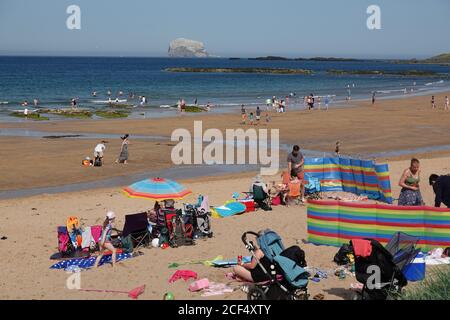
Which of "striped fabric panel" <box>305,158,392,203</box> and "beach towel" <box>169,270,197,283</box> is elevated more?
"striped fabric panel" <box>305,158,392,203</box>

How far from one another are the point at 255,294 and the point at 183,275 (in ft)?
5.92

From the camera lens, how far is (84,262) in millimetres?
10133

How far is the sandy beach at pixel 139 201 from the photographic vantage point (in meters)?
9.21

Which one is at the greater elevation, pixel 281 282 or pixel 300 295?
pixel 281 282

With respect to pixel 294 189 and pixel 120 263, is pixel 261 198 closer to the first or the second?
pixel 294 189

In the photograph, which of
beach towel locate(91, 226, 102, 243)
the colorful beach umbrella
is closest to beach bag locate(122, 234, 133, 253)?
beach towel locate(91, 226, 102, 243)

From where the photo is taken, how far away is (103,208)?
566 inches

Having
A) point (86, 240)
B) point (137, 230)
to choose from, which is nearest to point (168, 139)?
point (137, 230)

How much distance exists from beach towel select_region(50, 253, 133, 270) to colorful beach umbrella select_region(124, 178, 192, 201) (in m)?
1.41

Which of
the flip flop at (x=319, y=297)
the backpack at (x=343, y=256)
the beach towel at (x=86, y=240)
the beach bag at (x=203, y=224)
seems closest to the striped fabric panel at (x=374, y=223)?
the backpack at (x=343, y=256)

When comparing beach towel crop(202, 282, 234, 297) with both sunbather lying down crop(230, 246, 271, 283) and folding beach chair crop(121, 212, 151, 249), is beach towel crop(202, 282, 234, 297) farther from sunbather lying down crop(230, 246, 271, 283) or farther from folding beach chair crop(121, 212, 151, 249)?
folding beach chair crop(121, 212, 151, 249)

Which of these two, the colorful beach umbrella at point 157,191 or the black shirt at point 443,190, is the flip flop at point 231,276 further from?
the black shirt at point 443,190

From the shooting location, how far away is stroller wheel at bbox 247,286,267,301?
7711 millimetres
